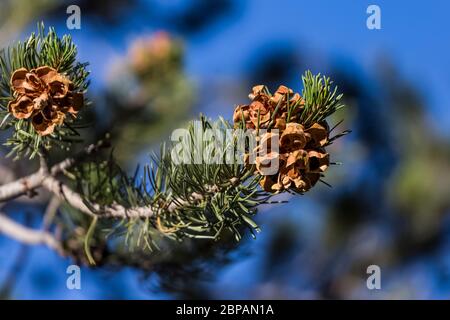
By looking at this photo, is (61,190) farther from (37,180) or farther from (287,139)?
(287,139)

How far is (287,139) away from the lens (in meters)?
0.57

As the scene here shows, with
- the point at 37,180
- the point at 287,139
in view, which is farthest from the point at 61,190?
the point at 287,139

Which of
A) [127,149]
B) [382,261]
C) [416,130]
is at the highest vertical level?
[416,130]

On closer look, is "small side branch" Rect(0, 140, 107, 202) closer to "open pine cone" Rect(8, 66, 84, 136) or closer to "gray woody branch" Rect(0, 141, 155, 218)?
"gray woody branch" Rect(0, 141, 155, 218)

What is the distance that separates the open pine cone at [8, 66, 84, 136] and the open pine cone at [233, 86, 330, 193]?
6.2 inches

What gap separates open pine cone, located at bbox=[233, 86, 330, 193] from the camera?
1.88 feet

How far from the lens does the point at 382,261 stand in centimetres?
299

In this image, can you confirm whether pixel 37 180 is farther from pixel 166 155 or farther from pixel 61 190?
pixel 166 155

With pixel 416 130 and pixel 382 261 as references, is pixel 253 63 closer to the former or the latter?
pixel 416 130

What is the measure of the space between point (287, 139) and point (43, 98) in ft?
0.73

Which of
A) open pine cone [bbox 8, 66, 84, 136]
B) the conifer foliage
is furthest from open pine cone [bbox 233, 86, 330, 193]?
open pine cone [bbox 8, 66, 84, 136]

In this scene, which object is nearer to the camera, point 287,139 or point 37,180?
point 287,139

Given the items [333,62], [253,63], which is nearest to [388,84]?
[333,62]
